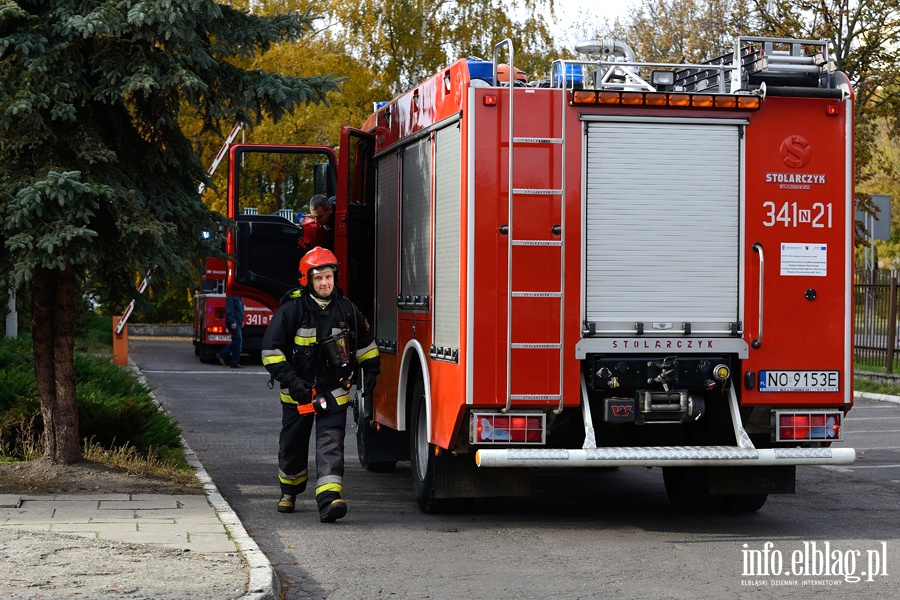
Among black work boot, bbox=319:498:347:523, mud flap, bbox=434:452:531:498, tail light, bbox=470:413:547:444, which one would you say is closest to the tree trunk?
black work boot, bbox=319:498:347:523

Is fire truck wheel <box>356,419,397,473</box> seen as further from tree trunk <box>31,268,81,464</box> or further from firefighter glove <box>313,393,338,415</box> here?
tree trunk <box>31,268,81,464</box>

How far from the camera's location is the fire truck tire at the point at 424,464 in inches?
356

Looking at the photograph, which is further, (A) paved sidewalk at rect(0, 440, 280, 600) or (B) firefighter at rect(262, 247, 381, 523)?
(B) firefighter at rect(262, 247, 381, 523)

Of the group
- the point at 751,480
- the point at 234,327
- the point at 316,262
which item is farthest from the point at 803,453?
the point at 234,327

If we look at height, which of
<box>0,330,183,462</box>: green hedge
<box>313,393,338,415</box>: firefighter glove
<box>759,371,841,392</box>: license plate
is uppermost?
<box>759,371,841,392</box>: license plate

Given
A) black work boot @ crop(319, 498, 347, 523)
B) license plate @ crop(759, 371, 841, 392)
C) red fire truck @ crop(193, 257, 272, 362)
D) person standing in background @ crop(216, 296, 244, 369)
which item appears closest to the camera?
license plate @ crop(759, 371, 841, 392)

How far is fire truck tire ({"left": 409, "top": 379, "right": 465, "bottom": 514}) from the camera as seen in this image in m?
9.03

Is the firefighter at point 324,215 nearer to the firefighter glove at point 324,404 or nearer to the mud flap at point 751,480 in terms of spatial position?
the firefighter glove at point 324,404

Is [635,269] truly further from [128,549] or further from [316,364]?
[128,549]

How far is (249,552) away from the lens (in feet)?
24.0

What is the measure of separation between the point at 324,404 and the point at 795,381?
3.24m

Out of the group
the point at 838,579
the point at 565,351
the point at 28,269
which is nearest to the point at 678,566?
the point at 838,579

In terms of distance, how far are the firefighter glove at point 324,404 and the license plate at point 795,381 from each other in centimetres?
296

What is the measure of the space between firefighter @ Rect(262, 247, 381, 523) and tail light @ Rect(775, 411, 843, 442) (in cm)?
284
